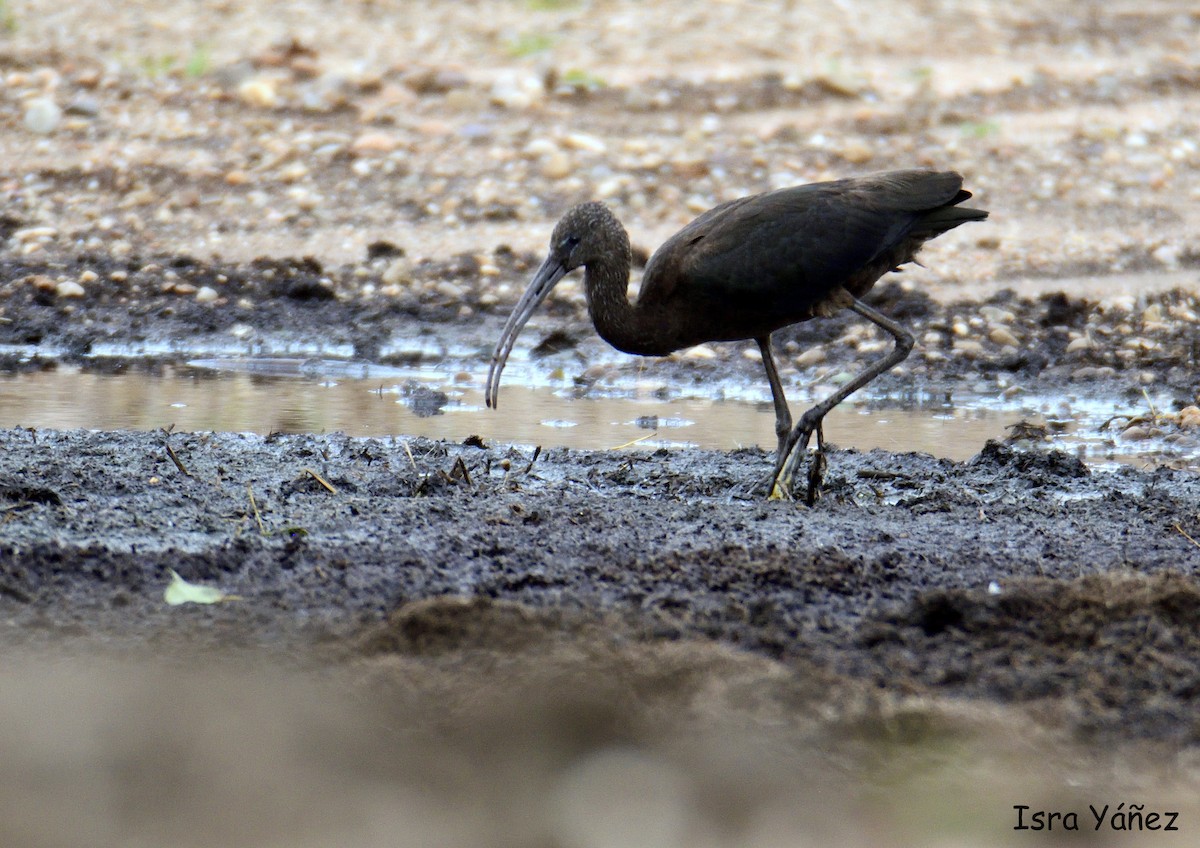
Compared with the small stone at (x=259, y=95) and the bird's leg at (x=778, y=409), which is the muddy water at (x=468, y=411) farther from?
the small stone at (x=259, y=95)

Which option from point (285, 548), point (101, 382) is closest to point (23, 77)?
point (101, 382)

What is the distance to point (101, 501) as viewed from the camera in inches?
195

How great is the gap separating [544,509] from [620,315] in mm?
1255

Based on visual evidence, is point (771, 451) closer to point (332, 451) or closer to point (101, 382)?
point (332, 451)

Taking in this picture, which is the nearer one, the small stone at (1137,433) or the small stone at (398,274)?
the small stone at (1137,433)

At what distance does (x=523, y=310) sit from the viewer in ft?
19.7

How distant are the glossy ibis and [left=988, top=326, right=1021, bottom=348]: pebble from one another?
108 inches

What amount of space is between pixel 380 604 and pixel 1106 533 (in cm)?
242

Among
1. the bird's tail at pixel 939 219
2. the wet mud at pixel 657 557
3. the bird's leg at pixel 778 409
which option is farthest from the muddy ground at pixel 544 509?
the bird's tail at pixel 939 219

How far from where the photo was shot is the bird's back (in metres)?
5.63

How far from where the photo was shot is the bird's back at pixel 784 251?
222 inches

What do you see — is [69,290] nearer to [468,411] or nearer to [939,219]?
[468,411]

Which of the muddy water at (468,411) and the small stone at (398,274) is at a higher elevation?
the small stone at (398,274)

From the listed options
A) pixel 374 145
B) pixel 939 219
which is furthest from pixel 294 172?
pixel 939 219
